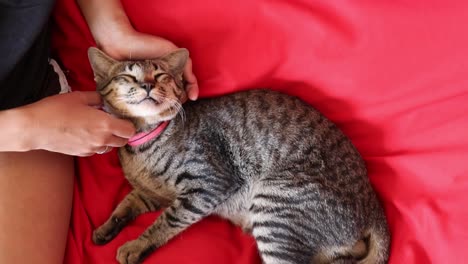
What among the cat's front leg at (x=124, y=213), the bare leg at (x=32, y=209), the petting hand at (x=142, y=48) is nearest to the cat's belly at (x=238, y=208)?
the cat's front leg at (x=124, y=213)

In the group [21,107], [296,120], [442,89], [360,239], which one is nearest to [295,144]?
[296,120]

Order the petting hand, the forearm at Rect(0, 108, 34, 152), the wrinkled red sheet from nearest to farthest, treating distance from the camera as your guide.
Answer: the forearm at Rect(0, 108, 34, 152), the wrinkled red sheet, the petting hand

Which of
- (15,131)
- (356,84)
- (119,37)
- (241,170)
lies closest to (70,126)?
(15,131)

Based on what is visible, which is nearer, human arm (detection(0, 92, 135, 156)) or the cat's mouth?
human arm (detection(0, 92, 135, 156))

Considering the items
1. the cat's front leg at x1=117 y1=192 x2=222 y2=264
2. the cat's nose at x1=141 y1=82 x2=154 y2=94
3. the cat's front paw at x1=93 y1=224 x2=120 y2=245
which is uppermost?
the cat's nose at x1=141 y1=82 x2=154 y2=94

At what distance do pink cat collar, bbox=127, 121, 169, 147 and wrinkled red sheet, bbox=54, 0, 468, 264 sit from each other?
0.49 ft

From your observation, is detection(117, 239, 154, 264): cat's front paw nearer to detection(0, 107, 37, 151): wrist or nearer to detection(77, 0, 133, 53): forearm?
detection(0, 107, 37, 151): wrist

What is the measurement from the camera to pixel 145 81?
50.8 inches

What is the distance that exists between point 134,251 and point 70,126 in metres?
0.38

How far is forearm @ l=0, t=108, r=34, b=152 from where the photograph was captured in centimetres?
106

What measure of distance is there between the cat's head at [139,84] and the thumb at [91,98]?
2 cm

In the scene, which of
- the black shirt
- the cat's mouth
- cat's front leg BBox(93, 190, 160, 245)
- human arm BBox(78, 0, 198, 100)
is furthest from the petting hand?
cat's front leg BBox(93, 190, 160, 245)

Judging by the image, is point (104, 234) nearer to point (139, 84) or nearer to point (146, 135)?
point (146, 135)

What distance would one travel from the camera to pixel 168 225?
1.31m
